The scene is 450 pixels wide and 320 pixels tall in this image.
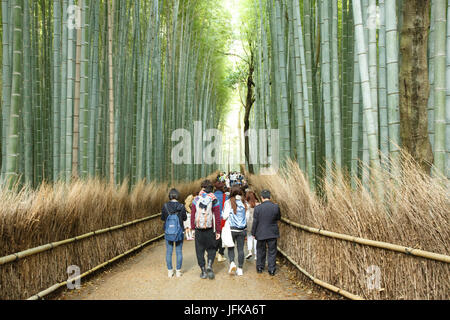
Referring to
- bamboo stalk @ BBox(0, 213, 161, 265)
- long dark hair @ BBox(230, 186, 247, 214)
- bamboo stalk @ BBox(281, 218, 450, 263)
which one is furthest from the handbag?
bamboo stalk @ BBox(0, 213, 161, 265)

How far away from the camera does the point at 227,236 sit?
4551 millimetres

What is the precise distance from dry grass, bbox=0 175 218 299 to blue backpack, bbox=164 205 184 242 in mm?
806

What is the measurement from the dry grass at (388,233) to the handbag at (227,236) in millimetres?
865

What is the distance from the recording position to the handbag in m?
4.50

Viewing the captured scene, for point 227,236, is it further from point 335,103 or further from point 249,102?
point 249,102

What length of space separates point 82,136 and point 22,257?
2185 millimetres

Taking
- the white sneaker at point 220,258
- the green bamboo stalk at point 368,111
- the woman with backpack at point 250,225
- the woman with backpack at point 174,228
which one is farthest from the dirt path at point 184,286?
the green bamboo stalk at point 368,111

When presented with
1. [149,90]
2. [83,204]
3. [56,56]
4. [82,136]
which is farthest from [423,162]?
[149,90]

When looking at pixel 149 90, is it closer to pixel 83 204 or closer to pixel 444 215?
pixel 83 204

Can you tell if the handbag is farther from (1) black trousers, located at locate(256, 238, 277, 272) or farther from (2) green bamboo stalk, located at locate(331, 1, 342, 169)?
(2) green bamboo stalk, located at locate(331, 1, 342, 169)

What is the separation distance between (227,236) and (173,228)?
682 mm

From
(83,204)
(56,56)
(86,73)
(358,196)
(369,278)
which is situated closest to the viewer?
(369,278)

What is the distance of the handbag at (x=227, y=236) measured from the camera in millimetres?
4498

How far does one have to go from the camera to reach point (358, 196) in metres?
3.14
